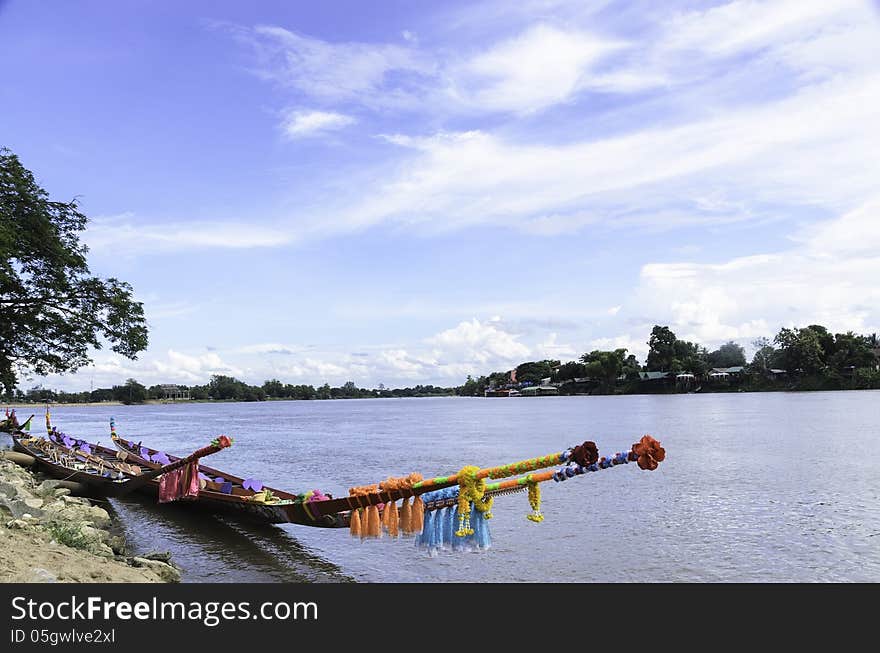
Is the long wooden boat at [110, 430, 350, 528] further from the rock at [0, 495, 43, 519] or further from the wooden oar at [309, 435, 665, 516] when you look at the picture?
the rock at [0, 495, 43, 519]

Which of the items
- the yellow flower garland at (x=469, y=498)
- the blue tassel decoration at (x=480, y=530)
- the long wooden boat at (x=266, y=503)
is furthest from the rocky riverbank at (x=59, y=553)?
the blue tassel decoration at (x=480, y=530)

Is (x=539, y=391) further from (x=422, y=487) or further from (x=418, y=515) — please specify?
(x=422, y=487)

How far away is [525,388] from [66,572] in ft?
622

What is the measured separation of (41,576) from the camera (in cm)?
845

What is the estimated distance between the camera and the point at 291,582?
13.1 metres

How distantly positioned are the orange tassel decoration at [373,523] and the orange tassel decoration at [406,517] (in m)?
0.66

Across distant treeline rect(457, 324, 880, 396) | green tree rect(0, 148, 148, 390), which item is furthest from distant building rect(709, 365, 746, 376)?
green tree rect(0, 148, 148, 390)

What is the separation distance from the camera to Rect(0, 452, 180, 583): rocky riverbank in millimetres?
8695

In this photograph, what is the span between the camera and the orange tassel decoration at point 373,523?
464 inches

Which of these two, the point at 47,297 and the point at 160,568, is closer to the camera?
the point at 160,568

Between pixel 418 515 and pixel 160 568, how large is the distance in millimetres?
4562

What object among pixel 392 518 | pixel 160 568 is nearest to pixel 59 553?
pixel 160 568
